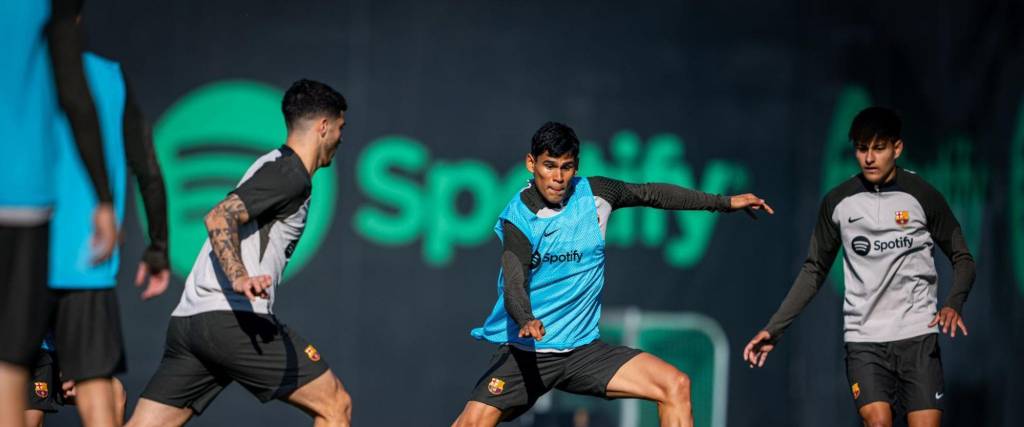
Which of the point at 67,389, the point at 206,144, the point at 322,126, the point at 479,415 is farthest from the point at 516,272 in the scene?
the point at 206,144

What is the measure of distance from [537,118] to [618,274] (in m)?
1.23

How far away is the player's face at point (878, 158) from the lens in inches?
243

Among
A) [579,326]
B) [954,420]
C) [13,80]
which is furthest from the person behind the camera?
[954,420]

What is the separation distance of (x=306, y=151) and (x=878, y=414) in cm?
305

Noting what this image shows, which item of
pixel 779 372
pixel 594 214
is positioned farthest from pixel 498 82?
pixel 779 372

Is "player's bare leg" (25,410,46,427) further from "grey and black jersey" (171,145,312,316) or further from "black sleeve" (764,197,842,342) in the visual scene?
"black sleeve" (764,197,842,342)

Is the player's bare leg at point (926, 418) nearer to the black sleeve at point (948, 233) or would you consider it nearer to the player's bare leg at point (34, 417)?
the black sleeve at point (948, 233)

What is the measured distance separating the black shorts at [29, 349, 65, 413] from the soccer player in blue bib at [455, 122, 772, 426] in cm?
202

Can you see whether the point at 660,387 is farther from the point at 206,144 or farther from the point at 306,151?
the point at 206,144

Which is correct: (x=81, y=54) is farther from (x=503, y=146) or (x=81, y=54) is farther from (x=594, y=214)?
(x=503, y=146)

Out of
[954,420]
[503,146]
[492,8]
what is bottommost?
[954,420]

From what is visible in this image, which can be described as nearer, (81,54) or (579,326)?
(81,54)

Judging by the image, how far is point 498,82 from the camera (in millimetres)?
8180

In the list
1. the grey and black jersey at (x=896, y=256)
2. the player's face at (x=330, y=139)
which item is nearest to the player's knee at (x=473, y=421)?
the player's face at (x=330, y=139)
